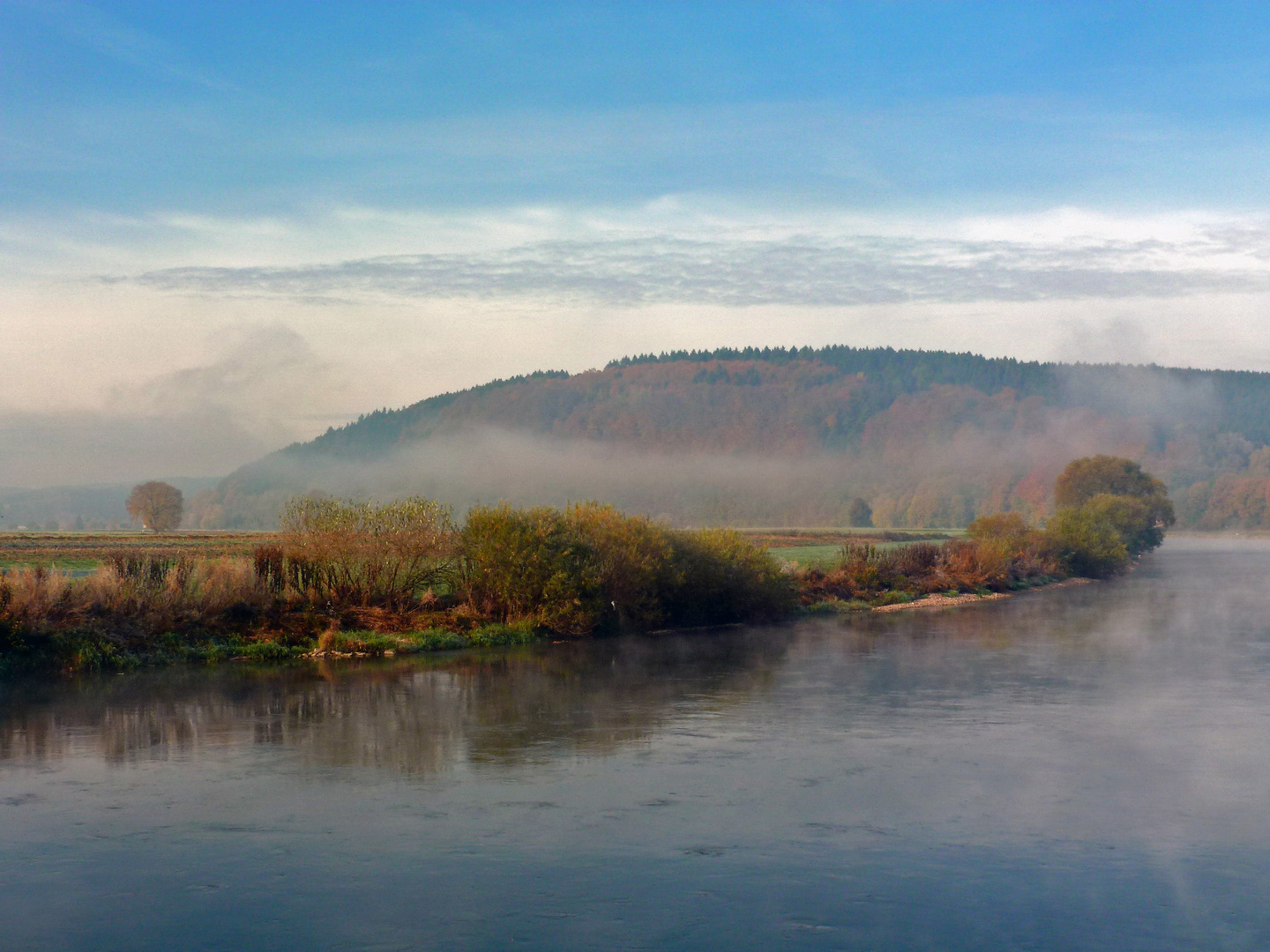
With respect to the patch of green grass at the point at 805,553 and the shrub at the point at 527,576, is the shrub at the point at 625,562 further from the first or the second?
the patch of green grass at the point at 805,553

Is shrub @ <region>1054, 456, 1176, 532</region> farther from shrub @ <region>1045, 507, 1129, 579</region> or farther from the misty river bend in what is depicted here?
the misty river bend

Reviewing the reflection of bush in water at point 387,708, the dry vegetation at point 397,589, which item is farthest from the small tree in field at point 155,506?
the reflection of bush in water at point 387,708

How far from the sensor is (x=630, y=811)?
13000 millimetres

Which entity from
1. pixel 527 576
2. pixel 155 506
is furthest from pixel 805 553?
pixel 155 506

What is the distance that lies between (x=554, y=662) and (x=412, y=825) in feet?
48.0

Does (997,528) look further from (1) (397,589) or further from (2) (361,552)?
(2) (361,552)

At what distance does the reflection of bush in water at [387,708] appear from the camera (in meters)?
16.5

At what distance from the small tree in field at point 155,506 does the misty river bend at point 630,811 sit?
15278 centimetres

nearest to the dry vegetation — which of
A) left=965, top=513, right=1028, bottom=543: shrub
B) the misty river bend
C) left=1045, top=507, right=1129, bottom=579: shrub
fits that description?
the misty river bend

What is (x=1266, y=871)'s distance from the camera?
427 inches

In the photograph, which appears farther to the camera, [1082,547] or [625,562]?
[1082,547]

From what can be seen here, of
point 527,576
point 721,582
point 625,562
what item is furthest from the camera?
point 721,582

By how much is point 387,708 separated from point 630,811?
8010 millimetres

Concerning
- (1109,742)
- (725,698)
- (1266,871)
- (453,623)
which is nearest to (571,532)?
(453,623)
